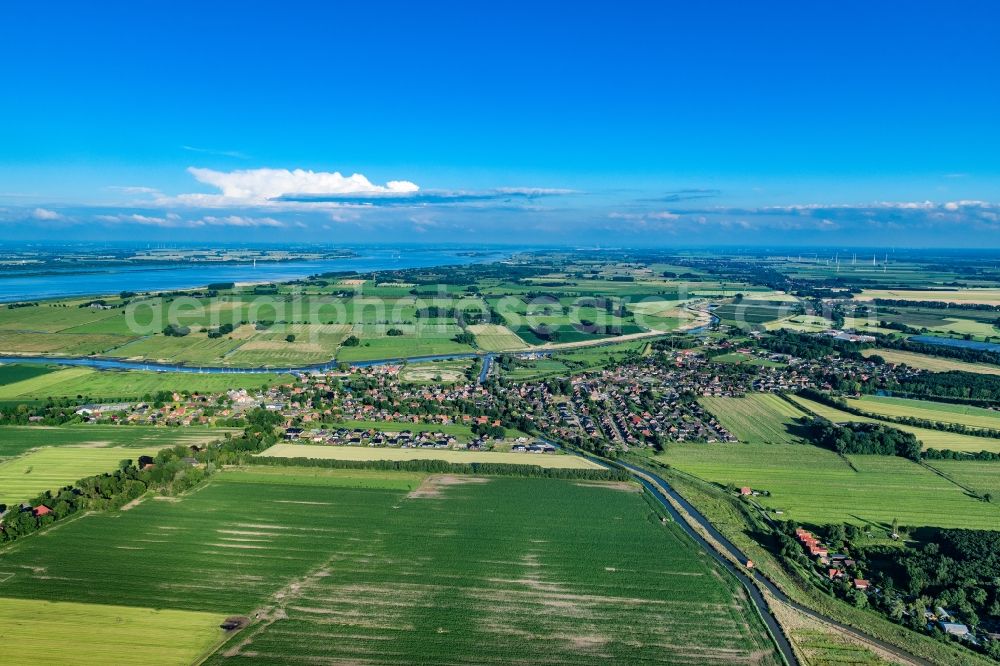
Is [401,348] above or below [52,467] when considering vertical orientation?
above

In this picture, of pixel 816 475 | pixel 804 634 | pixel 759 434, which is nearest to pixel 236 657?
pixel 804 634

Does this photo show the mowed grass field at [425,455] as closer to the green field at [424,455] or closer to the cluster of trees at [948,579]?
the green field at [424,455]

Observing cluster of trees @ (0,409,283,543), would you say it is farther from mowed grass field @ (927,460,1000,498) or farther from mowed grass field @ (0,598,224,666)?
mowed grass field @ (927,460,1000,498)

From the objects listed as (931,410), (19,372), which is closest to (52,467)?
(19,372)

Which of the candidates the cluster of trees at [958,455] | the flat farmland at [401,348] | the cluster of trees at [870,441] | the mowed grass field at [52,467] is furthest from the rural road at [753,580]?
the flat farmland at [401,348]

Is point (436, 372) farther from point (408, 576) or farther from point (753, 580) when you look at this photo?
point (753, 580)

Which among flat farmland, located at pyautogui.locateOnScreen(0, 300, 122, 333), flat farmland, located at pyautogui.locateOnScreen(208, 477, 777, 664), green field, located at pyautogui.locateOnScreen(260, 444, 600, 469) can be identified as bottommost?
flat farmland, located at pyautogui.locateOnScreen(208, 477, 777, 664)

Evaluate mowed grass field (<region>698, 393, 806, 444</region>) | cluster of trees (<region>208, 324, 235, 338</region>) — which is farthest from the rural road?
cluster of trees (<region>208, 324, 235, 338</region>)
